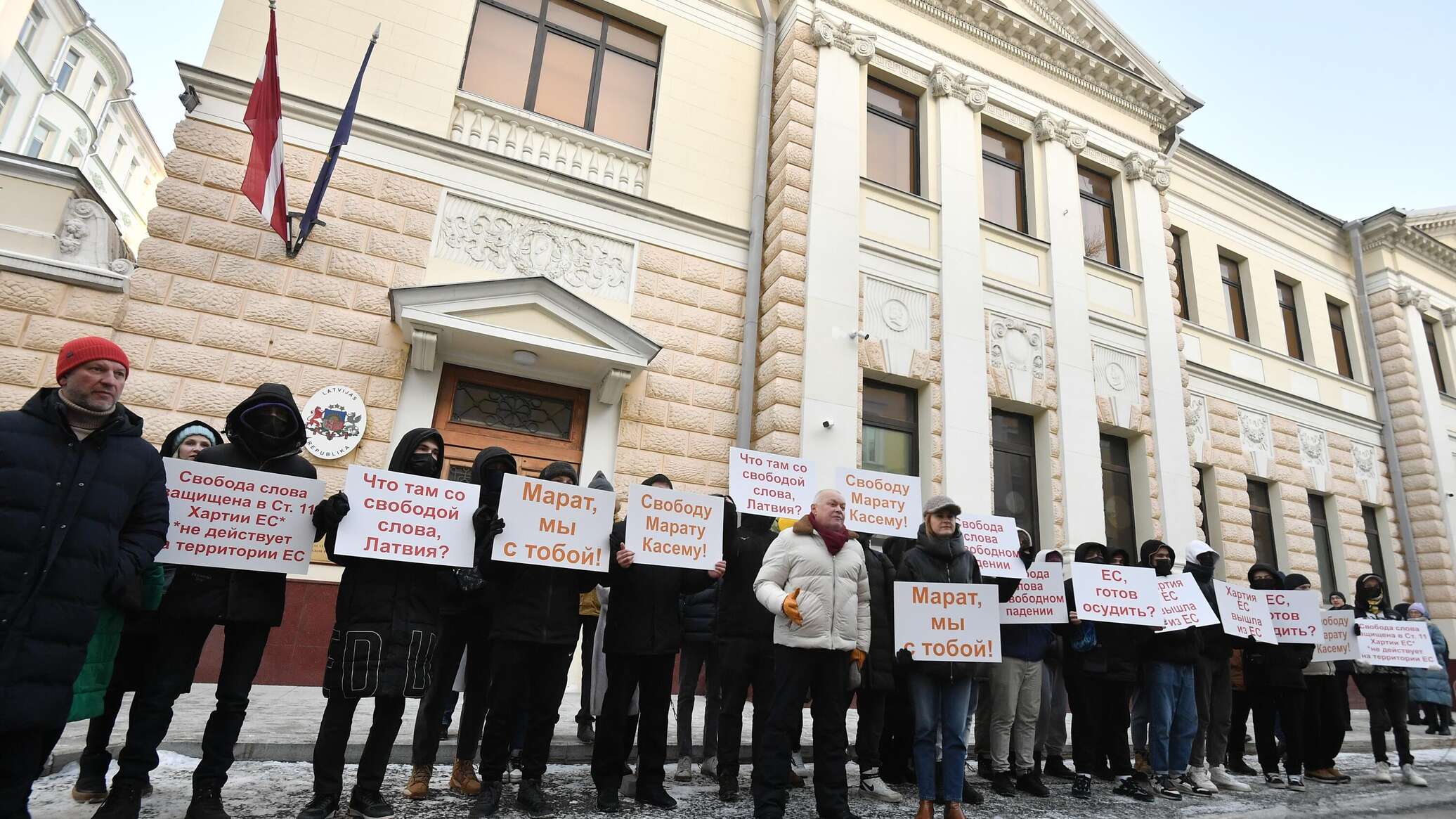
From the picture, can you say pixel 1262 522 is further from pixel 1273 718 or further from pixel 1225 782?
pixel 1225 782

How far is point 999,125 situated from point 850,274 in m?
4.71

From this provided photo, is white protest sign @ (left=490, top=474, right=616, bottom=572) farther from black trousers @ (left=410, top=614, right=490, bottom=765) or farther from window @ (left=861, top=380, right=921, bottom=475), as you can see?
window @ (left=861, top=380, right=921, bottom=475)

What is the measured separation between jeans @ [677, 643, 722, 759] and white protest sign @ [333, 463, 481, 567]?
2.04 meters

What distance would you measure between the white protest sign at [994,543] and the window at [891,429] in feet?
11.8

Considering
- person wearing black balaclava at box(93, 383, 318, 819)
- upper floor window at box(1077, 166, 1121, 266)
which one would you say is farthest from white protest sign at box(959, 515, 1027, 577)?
upper floor window at box(1077, 166, 1121, 266)

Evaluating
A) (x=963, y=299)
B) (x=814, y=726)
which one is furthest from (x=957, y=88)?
(x=814, y=726)

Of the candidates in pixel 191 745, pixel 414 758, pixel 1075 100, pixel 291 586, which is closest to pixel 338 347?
pixel 291 586

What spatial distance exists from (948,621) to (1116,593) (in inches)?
79.9

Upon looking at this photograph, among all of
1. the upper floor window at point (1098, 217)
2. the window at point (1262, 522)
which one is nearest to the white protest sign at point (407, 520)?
the upper floor window at point (1098, 217)

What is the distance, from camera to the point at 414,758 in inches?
163

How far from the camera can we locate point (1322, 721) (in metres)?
6.74

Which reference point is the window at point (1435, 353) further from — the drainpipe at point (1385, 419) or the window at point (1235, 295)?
the window at point (1235, 295)

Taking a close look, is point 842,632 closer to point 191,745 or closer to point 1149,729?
point 1149,729

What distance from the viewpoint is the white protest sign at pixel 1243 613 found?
19.9 feet
